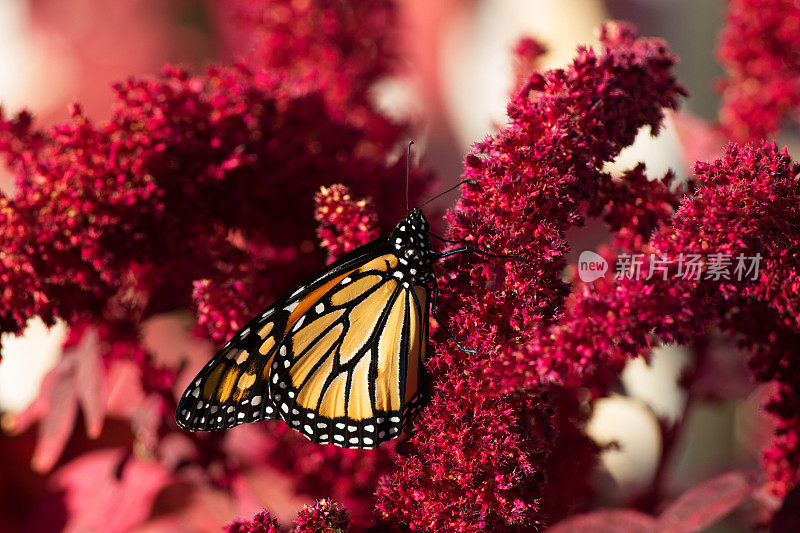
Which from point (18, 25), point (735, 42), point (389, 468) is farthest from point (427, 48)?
point (389, 468)

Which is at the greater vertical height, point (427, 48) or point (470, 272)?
point (427, 48)

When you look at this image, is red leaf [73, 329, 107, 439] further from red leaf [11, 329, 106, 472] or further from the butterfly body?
the butterfly body

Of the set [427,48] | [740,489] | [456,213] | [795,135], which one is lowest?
[740,489]

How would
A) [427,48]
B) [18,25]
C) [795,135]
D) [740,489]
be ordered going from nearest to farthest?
[740,489] < [795,135] < [18,25] < [427,48]

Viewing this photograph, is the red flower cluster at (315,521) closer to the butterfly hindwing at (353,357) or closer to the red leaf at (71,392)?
the butterfly hindwing at (353,357)

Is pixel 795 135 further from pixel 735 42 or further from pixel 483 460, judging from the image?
pixel 483 460

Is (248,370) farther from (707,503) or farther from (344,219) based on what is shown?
(707,503)

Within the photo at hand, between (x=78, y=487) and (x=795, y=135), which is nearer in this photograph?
(x=78, y=487)
